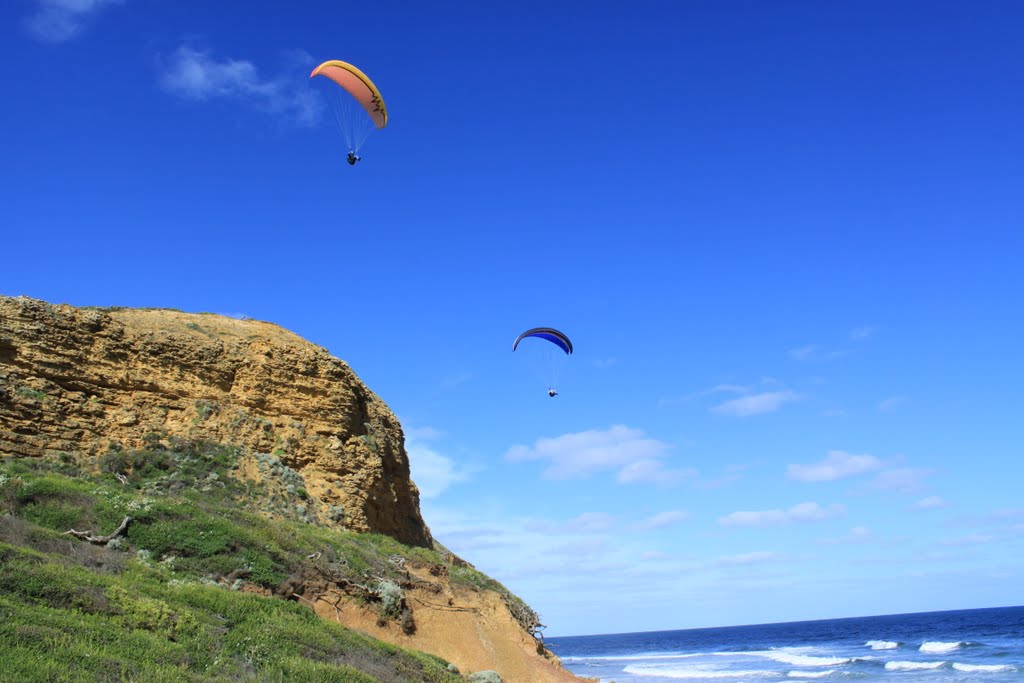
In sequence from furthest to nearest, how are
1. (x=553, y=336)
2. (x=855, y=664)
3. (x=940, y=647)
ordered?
1. (x=940, y=647)
2. (x=855, y=664)
3. (x=553, y=336)

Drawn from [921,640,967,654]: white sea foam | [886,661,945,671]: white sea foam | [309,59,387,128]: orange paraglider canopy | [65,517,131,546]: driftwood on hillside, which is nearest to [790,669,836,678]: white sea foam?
[886,661,945,671]: white sea foam

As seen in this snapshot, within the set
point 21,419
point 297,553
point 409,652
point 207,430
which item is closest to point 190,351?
point 207,430

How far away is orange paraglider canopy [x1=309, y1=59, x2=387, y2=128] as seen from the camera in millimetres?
22047

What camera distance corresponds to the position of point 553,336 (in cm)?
2917

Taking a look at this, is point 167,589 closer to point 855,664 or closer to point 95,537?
point 95,537

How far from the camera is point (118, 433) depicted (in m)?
20.9

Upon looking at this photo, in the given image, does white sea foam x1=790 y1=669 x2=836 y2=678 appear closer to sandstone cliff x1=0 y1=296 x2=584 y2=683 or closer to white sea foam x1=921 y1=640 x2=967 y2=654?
white sea foam x1=921 y1=640 x2=967 y2=654

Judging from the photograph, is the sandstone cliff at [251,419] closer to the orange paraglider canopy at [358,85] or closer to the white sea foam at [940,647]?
the orange paraglider canopy at [358,85]

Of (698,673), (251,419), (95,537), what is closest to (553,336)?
(251,419)

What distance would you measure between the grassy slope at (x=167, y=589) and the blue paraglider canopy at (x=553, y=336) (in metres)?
11.7

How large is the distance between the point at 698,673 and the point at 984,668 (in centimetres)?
1846

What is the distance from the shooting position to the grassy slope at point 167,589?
842cm

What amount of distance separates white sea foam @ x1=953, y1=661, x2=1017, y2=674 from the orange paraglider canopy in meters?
40.4

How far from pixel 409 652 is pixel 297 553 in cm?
353
